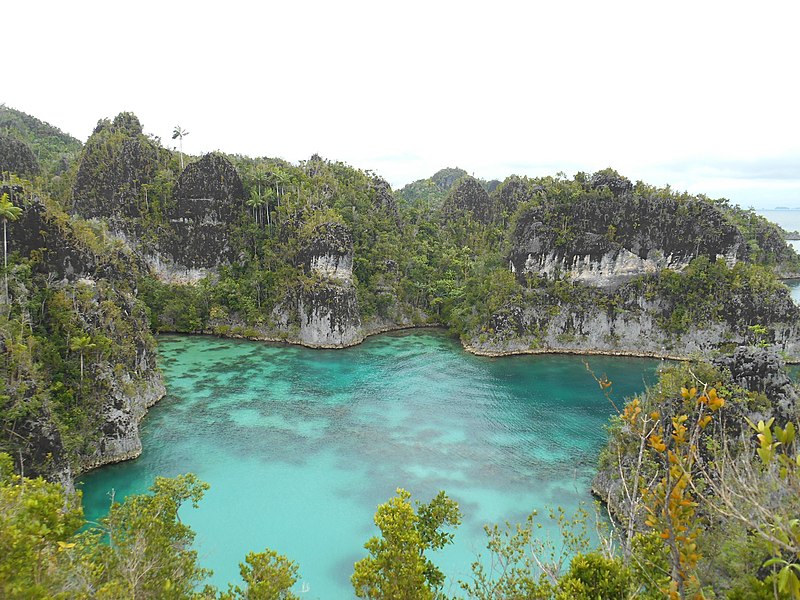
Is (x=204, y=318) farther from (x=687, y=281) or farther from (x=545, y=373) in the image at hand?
(x=687, y=281)

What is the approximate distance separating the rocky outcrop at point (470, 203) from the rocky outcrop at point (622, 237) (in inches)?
971

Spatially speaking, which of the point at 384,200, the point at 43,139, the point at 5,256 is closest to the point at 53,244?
the point at 5,256

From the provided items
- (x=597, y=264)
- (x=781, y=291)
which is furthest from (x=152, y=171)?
(x=781, y=291)

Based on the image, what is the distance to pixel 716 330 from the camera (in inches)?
1705

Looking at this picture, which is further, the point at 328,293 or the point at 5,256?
the point at 328,293

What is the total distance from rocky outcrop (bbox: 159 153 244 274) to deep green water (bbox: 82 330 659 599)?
1280cm

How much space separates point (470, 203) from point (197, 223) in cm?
4029

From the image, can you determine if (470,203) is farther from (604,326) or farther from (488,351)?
(488,351)

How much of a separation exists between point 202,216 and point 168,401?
90.0 ft

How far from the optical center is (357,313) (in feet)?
157

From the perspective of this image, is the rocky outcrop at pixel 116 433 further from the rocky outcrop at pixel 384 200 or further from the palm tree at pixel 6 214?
the rocky outcrop at pixel 384 200

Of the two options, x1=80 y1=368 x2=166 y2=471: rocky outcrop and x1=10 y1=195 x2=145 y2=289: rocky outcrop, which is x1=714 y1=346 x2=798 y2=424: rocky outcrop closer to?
x1=80 y1=368 x2=166 y2=471: rocky outcrop

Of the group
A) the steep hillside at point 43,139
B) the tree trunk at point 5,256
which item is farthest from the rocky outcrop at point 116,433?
the steep hillside at point 43,139

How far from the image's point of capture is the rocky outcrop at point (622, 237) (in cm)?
4538
